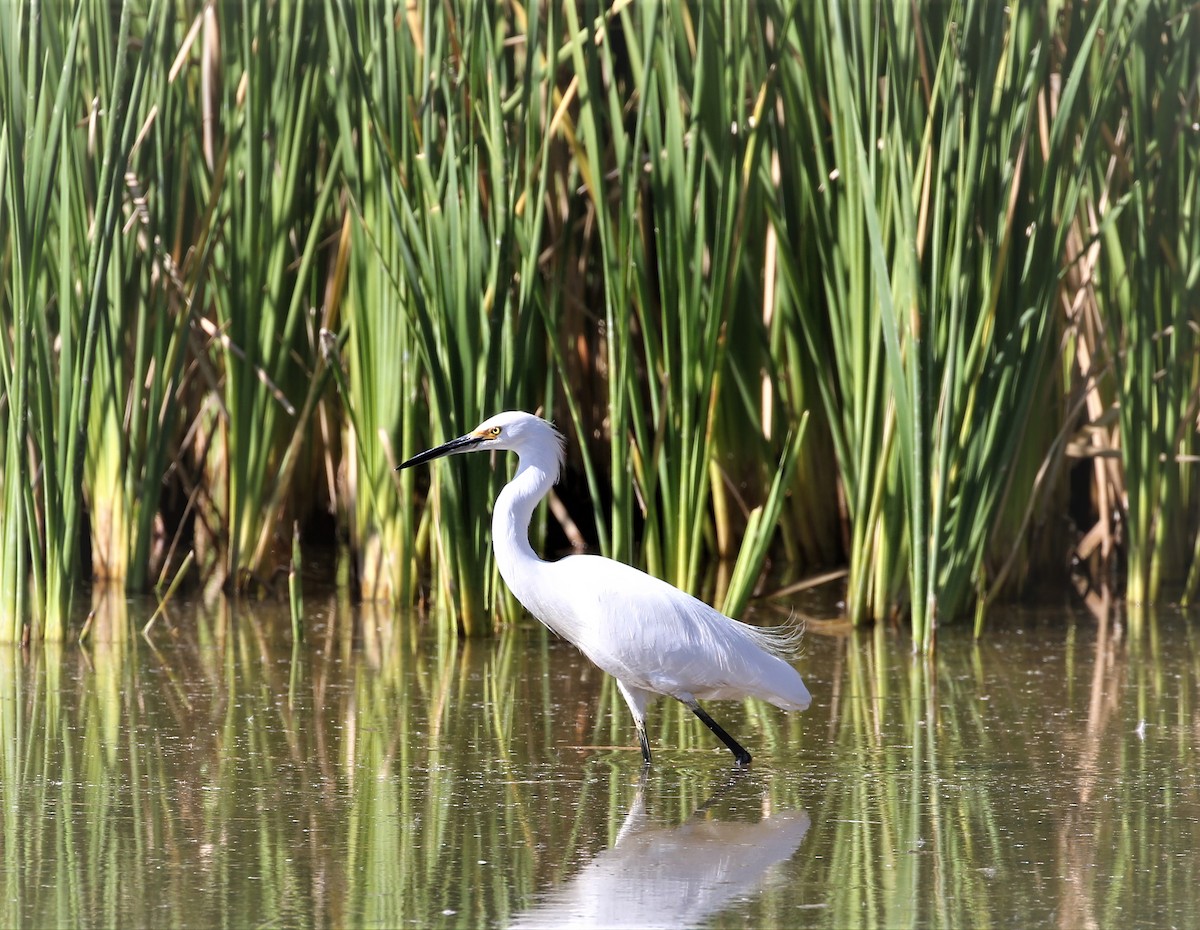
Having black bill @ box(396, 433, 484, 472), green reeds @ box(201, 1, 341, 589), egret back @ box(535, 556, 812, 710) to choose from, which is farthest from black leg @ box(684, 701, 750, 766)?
green reeds @ box(201, 1, 341, 589)

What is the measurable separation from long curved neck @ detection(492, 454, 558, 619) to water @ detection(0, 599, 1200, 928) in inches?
15.9

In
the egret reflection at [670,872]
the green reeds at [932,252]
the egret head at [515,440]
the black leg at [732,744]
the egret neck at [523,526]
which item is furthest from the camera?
the green reeds at [932,252]

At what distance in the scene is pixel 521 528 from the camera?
14.3 ft

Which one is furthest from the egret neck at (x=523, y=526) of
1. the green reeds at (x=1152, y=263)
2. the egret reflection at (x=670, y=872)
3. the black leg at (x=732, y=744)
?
the green reeds at (x=1152, y=263)

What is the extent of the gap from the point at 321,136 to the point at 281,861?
13.3 feet

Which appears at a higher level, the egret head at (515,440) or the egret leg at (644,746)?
the egret head at (515,440)

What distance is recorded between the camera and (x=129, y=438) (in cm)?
593

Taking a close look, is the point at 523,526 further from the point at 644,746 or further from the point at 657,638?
the point at 644,746

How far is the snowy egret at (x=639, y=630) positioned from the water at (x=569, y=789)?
0.57ft

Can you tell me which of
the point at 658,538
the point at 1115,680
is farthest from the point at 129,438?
the point at 1115,680

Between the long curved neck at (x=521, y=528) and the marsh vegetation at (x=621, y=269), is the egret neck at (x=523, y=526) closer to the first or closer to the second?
the long curved neck at (x=521, y=528)

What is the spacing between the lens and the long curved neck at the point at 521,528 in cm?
428

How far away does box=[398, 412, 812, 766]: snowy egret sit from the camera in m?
4.09

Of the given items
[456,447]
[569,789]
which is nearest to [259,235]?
[456,447]
